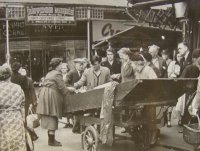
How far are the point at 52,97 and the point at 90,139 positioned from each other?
1.65 m

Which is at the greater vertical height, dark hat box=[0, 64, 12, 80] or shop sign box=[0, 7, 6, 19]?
Result: shop sign box=[0, 7, 6, 19]

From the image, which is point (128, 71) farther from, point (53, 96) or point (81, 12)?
point (81, 12)

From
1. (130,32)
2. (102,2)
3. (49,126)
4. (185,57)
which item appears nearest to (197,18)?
(185,57)

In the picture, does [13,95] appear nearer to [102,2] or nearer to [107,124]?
[107,124]

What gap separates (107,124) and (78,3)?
12.6m

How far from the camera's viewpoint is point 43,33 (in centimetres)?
2238

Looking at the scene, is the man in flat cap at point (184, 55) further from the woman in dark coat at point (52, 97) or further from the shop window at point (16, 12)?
the shop window at point (16, 12)

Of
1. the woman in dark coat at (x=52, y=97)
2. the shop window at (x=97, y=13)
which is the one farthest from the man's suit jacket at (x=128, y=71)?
the shop window at (x=97, y=13)

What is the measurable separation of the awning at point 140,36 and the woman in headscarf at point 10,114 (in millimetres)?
10687

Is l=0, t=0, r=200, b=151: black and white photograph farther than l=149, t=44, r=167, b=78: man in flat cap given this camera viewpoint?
No

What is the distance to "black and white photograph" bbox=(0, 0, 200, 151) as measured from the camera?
9.15 m

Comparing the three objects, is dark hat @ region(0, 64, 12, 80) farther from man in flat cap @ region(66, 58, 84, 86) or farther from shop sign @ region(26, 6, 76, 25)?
shop sign @ region(26, 6, 76, 25)

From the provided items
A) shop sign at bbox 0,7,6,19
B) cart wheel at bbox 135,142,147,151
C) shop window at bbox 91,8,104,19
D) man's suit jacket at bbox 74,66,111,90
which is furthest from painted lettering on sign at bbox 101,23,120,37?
cart wheel at bbox 135,142,147,151

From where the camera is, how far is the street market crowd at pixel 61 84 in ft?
26.0
